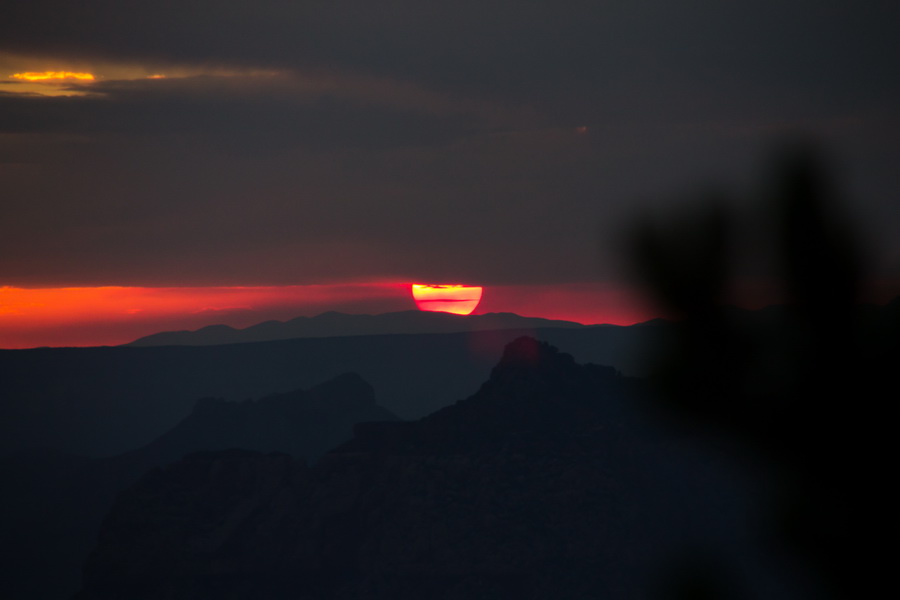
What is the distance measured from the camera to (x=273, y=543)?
142 meters

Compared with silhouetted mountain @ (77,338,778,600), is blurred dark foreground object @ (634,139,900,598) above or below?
above

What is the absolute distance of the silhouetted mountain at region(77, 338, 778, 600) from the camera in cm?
12825

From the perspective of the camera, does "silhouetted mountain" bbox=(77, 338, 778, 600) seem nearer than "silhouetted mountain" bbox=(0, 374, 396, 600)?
Yes

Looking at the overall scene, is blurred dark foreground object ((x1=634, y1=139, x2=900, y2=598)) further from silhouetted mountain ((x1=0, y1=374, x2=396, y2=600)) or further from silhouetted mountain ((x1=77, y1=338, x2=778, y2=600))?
silhouetted mountain ((x1=0, y1=374, x2=396, y2=600))

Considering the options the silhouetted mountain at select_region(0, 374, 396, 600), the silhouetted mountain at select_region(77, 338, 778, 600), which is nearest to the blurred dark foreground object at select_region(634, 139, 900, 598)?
the silhouetted mountain at select_region(77, 338, 778, 600)

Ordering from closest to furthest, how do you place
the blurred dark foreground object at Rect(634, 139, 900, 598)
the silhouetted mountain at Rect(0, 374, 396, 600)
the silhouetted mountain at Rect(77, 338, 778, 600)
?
the blurred dark foreground object at Rect(634, 139, 900, 598) → the silhouetted mountain at Rect(77, 338, 778, 600) → the silhouetted mountain at Rect(0, 374, 396, 600)

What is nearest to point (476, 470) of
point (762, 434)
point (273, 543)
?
point (273, 543)

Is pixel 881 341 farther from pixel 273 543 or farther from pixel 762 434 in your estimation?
pixel 273 543

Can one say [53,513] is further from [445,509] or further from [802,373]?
[802,373]

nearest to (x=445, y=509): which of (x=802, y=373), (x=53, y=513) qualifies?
(x=53, y=513)

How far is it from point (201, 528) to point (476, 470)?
1420 inches

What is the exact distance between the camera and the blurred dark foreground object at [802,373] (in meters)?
7.77

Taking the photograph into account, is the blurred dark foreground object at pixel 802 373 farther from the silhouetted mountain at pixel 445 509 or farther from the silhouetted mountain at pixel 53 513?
the silhouetted mountain at pixel 53 513

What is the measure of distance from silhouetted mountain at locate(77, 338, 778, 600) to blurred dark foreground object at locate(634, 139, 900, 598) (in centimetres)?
11928
